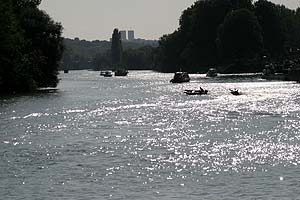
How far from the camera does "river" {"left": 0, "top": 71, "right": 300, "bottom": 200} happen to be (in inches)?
1346

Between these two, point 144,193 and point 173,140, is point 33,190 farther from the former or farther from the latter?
point 173,140

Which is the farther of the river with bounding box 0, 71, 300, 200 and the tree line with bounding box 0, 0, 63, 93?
the tree line with bounding box 0, 0, 63, 93

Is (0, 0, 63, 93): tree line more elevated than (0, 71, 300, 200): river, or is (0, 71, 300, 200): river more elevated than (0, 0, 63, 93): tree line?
(0, 0, 63, 93): tree line

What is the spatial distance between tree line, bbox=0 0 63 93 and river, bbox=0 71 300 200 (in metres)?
22.8

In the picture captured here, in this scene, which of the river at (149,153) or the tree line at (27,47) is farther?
the tree line at (27,47)

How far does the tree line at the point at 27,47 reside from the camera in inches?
4080

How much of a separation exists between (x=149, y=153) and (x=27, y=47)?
77776mm

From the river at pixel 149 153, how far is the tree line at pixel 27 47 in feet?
74.9

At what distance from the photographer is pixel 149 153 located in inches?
1805

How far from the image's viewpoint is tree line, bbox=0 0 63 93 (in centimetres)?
10362

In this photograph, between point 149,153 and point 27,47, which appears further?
point 27,47

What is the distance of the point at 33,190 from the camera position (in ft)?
113

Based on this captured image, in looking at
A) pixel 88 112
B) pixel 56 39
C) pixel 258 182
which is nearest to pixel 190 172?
pixel 258 182

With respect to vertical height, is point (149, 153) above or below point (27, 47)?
below
